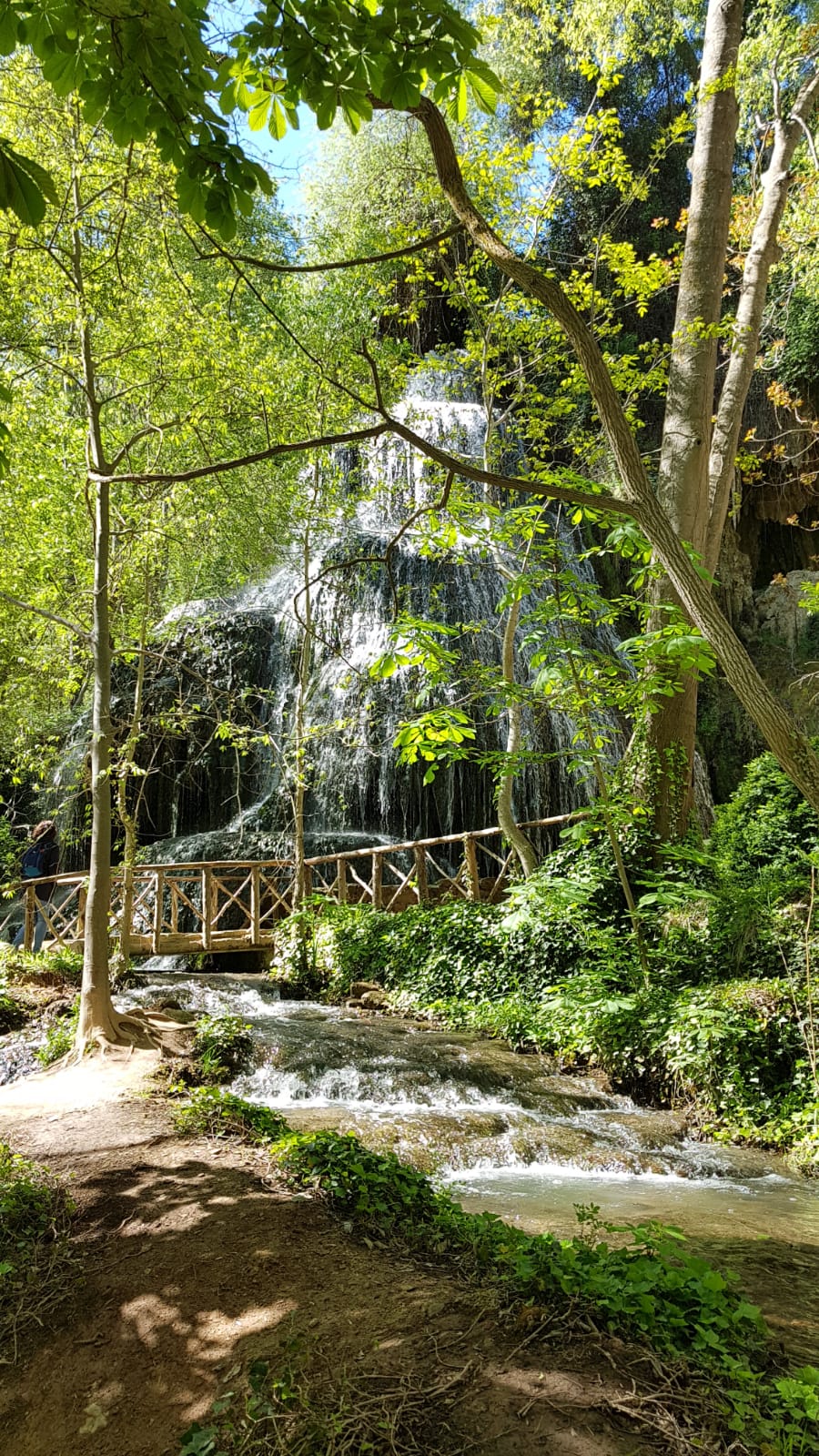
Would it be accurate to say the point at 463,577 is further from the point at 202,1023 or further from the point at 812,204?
the point at 202,1023

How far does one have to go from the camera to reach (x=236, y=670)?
1620 centimetres

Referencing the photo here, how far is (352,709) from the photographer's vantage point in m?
14.1

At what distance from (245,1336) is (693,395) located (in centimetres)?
830

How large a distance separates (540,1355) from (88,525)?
10.5 m

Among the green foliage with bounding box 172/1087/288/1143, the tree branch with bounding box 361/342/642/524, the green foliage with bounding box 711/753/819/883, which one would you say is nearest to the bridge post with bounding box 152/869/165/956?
the green foliage with bounding box 172/1087/288/1143

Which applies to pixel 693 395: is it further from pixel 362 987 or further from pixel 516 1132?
pixel 362 987

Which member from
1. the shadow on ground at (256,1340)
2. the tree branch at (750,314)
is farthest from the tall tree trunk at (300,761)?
the shadow on ground at (256,1340)

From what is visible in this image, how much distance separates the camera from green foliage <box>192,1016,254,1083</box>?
259 inches

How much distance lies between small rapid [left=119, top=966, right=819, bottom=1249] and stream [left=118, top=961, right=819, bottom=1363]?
12mm

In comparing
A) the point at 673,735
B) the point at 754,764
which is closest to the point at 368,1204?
the point at 673,735

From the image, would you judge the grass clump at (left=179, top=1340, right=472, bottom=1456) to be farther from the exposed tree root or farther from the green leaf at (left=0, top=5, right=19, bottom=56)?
the exposed tree root

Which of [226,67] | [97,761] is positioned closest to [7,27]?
[226,67]

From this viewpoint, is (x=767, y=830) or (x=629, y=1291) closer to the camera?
(x=629, y=1291)

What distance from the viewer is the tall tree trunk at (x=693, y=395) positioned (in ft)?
26.2
